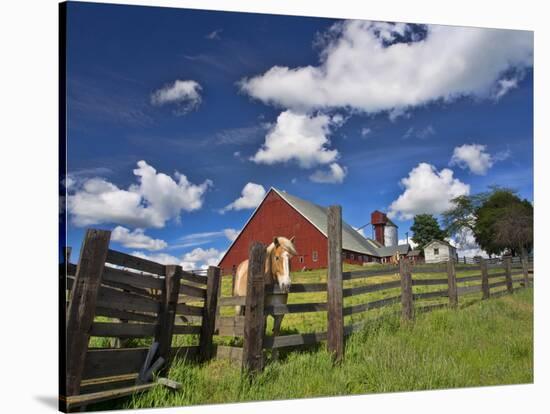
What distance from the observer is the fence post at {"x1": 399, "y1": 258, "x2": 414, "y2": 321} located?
7781mm

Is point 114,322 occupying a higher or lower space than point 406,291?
lower

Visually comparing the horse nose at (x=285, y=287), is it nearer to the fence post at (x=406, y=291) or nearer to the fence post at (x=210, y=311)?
the fence post at (x=210, y=311)

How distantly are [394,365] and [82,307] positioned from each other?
3497 millimetres

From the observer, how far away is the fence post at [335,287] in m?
6.41

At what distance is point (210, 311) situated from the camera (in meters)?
6.12

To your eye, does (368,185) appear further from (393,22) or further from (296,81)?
(393,22)

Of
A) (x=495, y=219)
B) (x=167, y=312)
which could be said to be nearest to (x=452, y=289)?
(x=495, y=219)

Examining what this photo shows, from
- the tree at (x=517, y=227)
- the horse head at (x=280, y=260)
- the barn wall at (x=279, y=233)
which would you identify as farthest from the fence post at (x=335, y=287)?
the tree at (x=517, y=227)

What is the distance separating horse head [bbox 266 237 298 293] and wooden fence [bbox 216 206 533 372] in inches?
6.5

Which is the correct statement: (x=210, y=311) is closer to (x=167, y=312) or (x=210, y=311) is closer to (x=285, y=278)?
(x=167, y=312)

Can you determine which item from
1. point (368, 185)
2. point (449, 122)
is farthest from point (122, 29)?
point (449, 122)

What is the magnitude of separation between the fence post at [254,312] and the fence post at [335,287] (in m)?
1.02

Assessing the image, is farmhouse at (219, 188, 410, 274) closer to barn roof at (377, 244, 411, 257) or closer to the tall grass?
barn roof at (377, 244, 411, 257)

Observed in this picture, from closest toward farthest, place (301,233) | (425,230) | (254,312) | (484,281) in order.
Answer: (254,312), (301,233), (425,230), (484,281)
